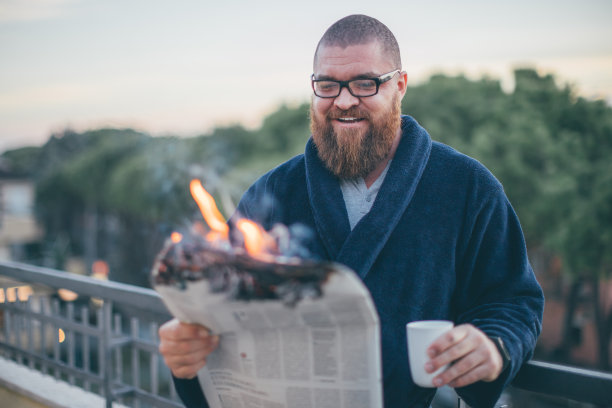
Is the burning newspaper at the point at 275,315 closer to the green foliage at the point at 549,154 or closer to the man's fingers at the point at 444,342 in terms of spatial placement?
the man's fingers at the point at 444,342

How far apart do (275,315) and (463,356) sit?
388 mm

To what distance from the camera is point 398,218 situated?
4.76 ft

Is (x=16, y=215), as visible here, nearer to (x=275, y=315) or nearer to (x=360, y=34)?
(x=360, y=34)

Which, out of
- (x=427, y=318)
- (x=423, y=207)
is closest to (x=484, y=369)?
(x=427, y=318)

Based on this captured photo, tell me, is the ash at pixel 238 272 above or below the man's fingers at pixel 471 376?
above

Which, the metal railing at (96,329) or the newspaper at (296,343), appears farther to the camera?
the metal railing at (96,329)

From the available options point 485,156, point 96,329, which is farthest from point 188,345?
point 485,156

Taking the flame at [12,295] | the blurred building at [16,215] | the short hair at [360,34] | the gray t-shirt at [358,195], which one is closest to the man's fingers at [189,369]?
the gray t-shirt at [358,195]

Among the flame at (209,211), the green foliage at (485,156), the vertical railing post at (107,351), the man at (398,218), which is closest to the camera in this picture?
the flame at (209,211)

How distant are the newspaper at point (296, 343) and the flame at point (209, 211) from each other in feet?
0.53

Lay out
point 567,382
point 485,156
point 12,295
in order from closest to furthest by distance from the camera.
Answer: point 567,382, point 12,295, point 485,156

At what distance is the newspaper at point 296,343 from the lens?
3.34ft

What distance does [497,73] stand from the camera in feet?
69.7

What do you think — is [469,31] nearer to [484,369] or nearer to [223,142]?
[223,142]
